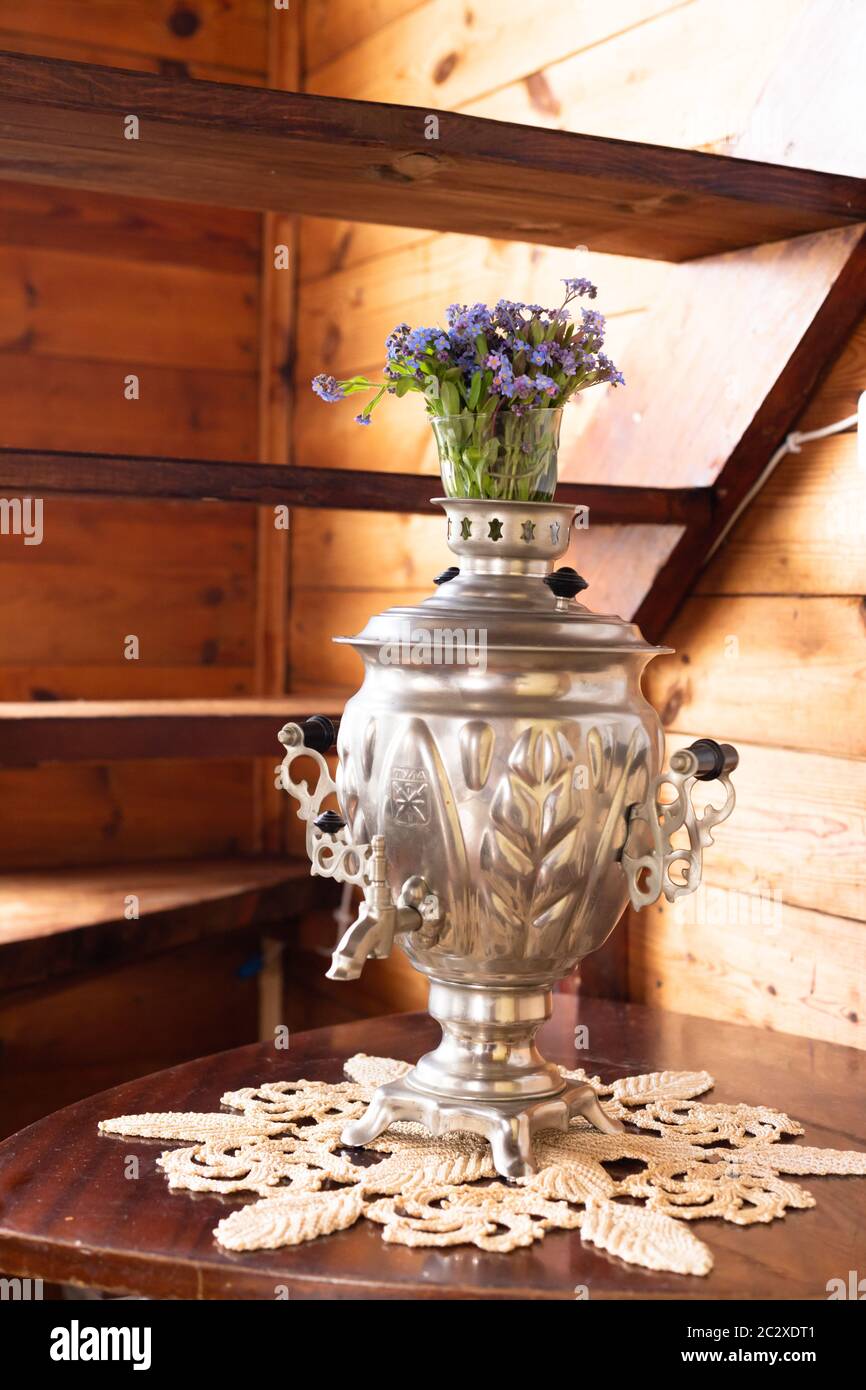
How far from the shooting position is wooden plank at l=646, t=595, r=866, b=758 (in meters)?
1.51

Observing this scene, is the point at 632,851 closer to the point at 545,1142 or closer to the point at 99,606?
the point at 545,1142

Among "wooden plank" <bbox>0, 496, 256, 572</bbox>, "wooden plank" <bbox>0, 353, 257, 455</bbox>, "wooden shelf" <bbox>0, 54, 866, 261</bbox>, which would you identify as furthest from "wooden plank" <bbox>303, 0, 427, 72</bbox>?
"wooden shelf" <bbox>0, 54, 866, 261</bbox>

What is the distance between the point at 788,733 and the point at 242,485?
0.62m

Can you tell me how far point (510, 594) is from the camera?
112 cm

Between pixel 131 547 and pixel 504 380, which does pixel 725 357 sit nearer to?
pixel 504 380

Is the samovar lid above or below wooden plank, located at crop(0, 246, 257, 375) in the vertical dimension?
below

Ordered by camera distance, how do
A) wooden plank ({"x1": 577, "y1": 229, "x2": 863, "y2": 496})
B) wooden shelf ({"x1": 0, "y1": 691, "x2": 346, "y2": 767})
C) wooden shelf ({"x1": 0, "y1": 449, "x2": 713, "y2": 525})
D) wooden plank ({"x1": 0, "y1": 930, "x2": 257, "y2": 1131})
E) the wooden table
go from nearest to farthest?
the wooden table
wooden shelf ({"x1": 0, "y1": 449, "x2": 713, "y2": 525})
wooden plank ({"x1": 577, "y1": 229, "x2": 863, "y2": 496})
wooden shelf ({"x1": 0, "y1": 691, "x2": 346, "y2": 767})
wooden plank ({"x1": 0, "y1": 930, "x2": 257, "y2": 1131})

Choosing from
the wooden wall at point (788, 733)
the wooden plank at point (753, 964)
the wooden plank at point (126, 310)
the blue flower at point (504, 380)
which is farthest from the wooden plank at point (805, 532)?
the wooden plank at point (126, 310)

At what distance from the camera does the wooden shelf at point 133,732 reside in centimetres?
183

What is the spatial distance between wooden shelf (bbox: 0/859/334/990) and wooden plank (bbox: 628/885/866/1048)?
25.4 inches

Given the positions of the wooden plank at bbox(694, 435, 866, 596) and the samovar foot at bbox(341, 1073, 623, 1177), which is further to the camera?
the wooden plank at bbox(694, 435, 866, 596)

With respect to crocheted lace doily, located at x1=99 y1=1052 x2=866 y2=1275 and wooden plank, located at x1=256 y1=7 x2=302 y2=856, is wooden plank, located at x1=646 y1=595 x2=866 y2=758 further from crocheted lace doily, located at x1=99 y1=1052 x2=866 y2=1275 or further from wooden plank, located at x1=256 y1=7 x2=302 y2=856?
wooden plank, located at x1=256 y1=7 x2=302 y2=856
